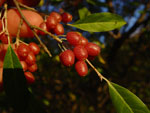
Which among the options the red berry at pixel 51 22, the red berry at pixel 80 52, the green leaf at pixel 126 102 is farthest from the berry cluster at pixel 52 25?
the green leaf at pixel 126 102

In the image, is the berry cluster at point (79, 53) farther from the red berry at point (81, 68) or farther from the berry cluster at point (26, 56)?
the berry cluster at point (26, 56)

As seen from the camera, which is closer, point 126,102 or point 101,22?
point 126,102

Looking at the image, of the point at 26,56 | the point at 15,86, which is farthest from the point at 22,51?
the point at 15,86

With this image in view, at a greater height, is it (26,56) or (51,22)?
(51,22)


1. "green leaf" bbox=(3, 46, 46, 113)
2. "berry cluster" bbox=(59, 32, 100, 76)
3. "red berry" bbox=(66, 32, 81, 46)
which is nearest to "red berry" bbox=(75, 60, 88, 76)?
"berry cluster" bbox=(59, 32, 100, 76)

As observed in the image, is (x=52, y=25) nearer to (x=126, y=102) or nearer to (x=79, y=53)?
(x=79, y=53)

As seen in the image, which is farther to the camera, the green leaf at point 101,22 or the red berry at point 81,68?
the green leaf at point 101,22
